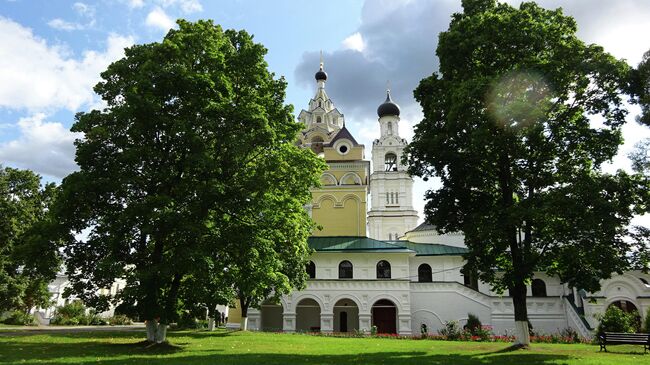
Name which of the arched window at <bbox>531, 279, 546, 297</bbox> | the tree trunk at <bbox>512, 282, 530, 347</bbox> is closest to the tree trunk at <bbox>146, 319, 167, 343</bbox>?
the tree trunk at <bbox>512, 282, 530, 347</bbox>

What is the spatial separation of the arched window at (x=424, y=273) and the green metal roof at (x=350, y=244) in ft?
6.79

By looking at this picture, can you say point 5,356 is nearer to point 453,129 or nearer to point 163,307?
point 163,307

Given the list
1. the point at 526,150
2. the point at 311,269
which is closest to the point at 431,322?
the point at 311,269

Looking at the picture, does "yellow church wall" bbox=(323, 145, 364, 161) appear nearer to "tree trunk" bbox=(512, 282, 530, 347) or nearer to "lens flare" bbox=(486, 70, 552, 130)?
"tree trunk" bbox=(512, 282, 530, 347)

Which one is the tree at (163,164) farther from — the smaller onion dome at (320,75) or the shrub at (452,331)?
the smaller onion dome at (320,75)

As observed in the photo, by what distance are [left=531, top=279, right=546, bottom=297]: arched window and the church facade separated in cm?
6

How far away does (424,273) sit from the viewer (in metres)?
33.4

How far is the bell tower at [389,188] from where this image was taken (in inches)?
2484

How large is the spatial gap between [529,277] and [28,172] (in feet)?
111

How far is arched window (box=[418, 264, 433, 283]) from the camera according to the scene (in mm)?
33250

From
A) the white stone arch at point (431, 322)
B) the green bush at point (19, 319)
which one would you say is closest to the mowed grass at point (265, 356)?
the white stone arch at point (431, 322)

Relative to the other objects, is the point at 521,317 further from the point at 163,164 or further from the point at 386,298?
the point at 386,298

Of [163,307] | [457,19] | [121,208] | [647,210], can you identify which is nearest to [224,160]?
[121,208]

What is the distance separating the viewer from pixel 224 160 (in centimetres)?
1650
